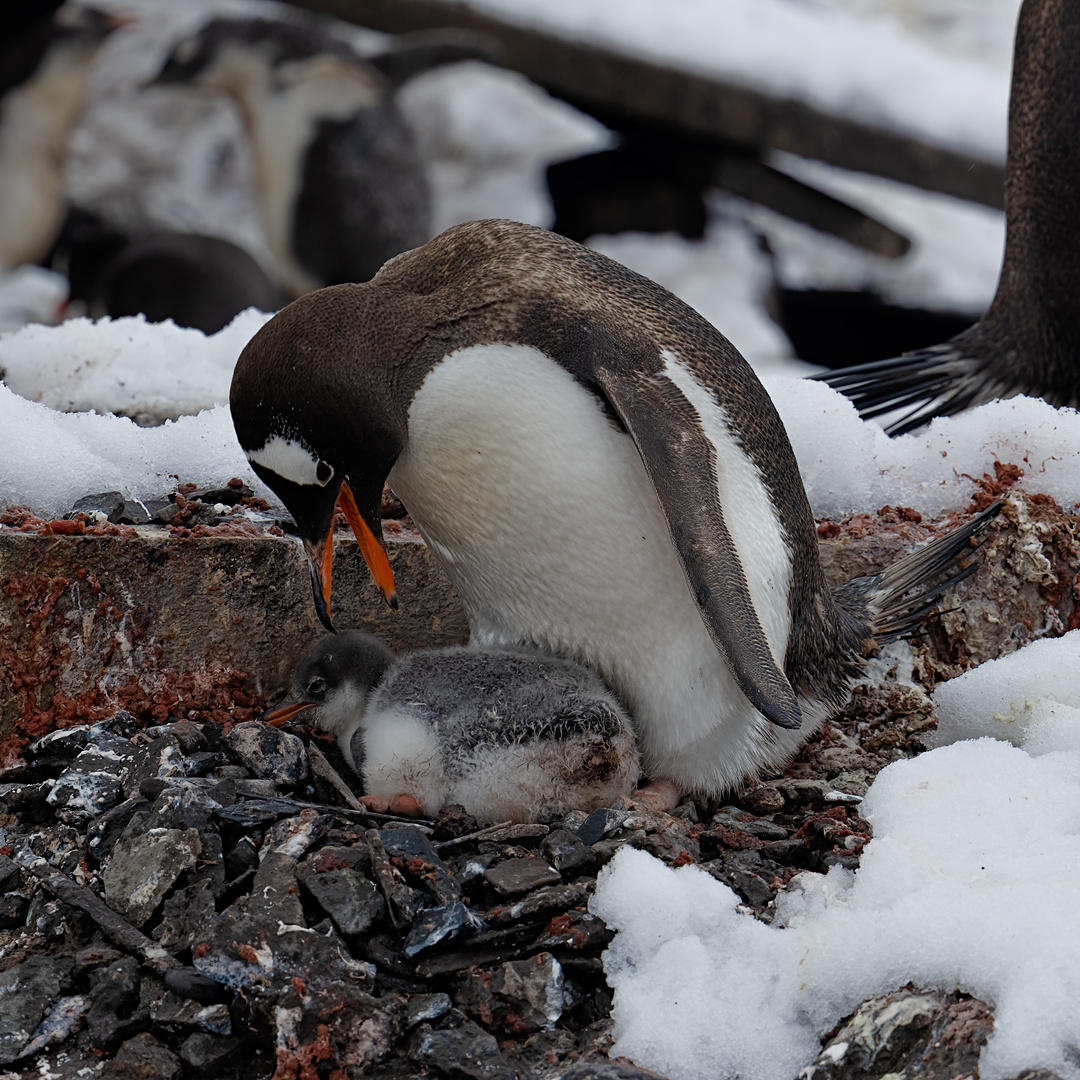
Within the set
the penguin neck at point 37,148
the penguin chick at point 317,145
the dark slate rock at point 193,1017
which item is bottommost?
the penguin neck at point 37,148

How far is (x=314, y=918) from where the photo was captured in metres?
1.35

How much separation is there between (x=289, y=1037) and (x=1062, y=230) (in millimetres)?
2389

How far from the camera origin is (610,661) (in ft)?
5.84

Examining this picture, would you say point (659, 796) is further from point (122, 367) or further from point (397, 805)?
point (122, 367)

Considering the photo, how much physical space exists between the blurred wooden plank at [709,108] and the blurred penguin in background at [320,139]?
39 centimetres

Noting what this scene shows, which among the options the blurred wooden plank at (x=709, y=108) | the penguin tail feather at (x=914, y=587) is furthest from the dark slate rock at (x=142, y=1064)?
the blurred wooden plank at (x=709, y=108)

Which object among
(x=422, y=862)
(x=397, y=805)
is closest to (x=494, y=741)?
(x=397, y=805)

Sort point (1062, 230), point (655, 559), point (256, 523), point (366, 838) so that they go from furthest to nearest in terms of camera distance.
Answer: point (1062, 230), point (256, 523), point (655, 559), point (366, 838)

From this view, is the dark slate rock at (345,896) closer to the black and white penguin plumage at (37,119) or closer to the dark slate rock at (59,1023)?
the dark slate rock at (59,1023)

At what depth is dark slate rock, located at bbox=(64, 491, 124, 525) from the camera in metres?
1.93

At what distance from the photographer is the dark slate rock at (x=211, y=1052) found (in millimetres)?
1227

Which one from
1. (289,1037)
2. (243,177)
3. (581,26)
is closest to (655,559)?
(289,1037)

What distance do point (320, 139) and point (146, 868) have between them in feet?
14.8

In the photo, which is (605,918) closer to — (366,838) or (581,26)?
(366,838)
